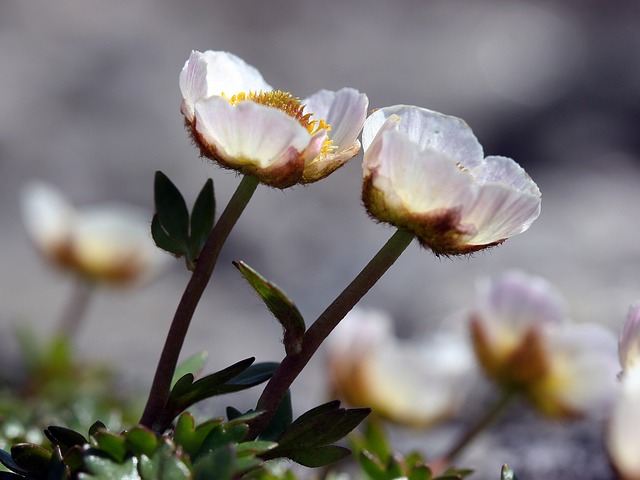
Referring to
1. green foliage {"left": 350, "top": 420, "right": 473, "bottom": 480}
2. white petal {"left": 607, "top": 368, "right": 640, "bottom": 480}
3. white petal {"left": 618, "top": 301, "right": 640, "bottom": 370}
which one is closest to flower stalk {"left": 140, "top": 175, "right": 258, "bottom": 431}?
green foliage {"left": 350, "top": 420, "right": 473, "bottom": 480}

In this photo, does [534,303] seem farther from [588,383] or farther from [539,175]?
[539,175]

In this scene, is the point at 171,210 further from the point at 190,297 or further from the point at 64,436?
the point at 64,436

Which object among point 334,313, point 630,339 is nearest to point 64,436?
point 334,313

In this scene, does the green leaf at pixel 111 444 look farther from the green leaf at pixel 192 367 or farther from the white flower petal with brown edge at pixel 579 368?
the white flower petal with brown edge at pixel 579 368

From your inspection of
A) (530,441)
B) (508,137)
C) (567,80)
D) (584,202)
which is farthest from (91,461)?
(567,80)

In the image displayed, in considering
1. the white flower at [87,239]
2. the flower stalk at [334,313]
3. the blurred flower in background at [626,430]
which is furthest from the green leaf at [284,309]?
the white flower at [87,239]

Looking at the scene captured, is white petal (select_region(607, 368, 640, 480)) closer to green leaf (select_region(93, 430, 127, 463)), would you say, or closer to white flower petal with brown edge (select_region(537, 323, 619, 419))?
white flower petal with brown edge (select_region(537, 323, 619, 419))
